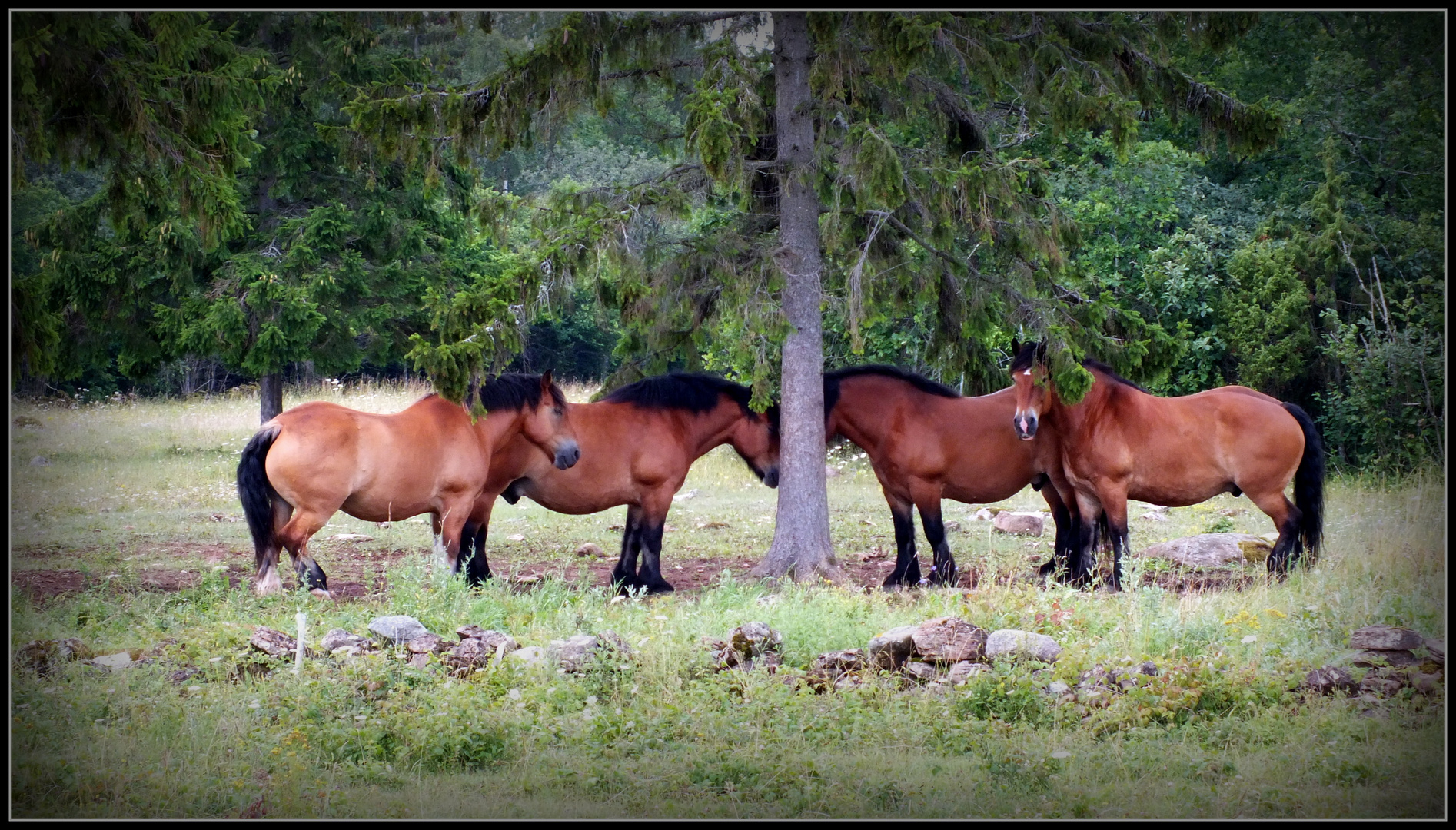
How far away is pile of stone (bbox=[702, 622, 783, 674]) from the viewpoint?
665 centimetres

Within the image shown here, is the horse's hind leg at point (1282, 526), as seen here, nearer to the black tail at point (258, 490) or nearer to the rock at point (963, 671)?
the rock at point (963, 671)

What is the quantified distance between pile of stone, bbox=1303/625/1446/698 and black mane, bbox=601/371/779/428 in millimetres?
5790

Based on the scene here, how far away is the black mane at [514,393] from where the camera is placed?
1005 centimetres

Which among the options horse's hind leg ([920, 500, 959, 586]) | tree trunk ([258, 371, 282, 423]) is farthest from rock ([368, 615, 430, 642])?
tree trunk ([258, 371, 282, 423])

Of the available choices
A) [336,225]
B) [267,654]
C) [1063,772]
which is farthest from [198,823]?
[336,225]

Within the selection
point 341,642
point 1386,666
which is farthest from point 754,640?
point 1386,666

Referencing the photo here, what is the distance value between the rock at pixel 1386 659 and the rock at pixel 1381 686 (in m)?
0.21

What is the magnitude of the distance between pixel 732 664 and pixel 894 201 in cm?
399

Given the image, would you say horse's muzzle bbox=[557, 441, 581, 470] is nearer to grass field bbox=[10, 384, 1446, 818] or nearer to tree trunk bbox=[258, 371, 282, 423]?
grass field bbox=[10, 384, 1446, 818]

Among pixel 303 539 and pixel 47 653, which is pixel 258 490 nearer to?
pixel 303 539

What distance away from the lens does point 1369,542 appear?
34.4ft

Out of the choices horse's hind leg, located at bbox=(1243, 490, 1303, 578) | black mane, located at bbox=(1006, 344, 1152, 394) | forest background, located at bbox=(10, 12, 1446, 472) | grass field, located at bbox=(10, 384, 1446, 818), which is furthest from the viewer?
forest background, located at bbox=(10, 12, 1446, 472)

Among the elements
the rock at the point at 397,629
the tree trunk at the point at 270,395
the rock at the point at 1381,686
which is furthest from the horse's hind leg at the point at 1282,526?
the tree trunk at the point at 270,395

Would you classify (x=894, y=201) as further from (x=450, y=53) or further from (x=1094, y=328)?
(x=450, y=53)
